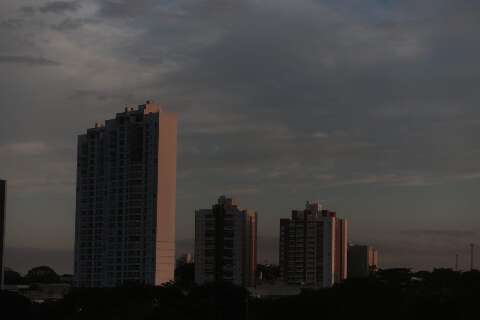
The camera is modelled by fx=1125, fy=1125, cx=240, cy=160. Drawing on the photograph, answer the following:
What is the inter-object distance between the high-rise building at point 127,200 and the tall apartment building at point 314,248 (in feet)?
78.6

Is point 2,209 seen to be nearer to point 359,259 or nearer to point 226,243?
point 226,243

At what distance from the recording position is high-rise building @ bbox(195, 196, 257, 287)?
98.8 m

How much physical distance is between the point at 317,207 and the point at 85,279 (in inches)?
1151

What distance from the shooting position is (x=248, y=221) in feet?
325

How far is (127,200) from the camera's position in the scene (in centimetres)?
8888

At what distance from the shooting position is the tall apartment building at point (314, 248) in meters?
109

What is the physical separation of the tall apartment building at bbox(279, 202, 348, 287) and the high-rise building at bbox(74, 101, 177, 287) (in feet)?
78.6

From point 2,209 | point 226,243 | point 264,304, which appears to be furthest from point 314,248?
point 264,304

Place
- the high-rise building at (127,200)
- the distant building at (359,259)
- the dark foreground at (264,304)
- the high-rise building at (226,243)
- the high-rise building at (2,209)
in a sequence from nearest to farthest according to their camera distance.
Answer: the dark foreground at (264,304)
the high-rise building at (127,200)
the high-rise building at (2,209)
the high-rise building at (226,243)
the distant building at (359,259)

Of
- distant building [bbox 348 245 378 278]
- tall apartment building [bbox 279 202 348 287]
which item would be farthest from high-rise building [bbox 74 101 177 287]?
distant building [bbox 348 245 378 278]

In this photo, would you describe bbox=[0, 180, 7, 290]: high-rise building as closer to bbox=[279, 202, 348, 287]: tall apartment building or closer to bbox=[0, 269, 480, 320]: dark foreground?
bbox=[0, 269, 480, 320]: dark foreground

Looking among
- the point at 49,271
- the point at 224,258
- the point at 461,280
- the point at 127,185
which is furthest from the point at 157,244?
the point at 49,271

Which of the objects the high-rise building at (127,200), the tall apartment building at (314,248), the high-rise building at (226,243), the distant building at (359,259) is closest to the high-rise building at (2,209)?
the high-rise building at (127,200)

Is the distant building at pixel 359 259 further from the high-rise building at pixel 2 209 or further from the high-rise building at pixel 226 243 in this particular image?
the high-rise building at pixel 2 209
